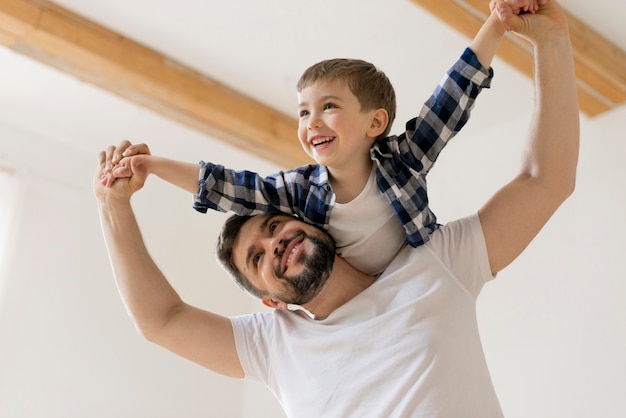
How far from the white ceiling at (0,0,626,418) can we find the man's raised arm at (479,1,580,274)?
3.65 feet

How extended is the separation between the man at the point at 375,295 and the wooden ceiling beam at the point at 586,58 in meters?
0.87

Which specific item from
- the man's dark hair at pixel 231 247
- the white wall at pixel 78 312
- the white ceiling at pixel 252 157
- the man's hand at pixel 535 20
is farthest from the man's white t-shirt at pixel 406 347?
the white wall at pixel 78 312

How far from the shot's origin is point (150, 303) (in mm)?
1752

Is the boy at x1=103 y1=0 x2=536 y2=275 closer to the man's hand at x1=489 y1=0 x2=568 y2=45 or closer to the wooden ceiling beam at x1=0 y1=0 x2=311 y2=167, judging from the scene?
the man's hand at x1=489 y1=0 x2=568 y2=45

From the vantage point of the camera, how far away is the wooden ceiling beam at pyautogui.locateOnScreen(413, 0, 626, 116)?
2.50 meters

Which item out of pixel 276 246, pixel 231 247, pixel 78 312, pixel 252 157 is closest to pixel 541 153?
pixel 276 246

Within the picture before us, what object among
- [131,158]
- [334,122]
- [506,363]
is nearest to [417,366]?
[334,122]

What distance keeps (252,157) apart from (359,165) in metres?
2.32

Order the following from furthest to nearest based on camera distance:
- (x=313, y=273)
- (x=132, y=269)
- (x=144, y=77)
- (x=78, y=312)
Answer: (x=78, y=312), (x=144, y=77), (x=132, y=269), (x=313, y=273)

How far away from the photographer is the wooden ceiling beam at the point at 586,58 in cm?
250

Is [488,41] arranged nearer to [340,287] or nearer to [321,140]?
[321,140]

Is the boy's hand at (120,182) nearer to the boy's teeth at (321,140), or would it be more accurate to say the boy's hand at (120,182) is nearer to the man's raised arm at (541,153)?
the boy's teeth at (321,140)

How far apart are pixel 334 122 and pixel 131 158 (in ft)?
1.50

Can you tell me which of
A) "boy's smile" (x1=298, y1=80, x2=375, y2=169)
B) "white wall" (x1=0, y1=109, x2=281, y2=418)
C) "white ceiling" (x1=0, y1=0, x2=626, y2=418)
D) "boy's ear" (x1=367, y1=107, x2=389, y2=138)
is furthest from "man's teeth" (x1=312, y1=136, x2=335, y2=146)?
"white wall" (x1=0, y1=109, x2=281, y2=418)
